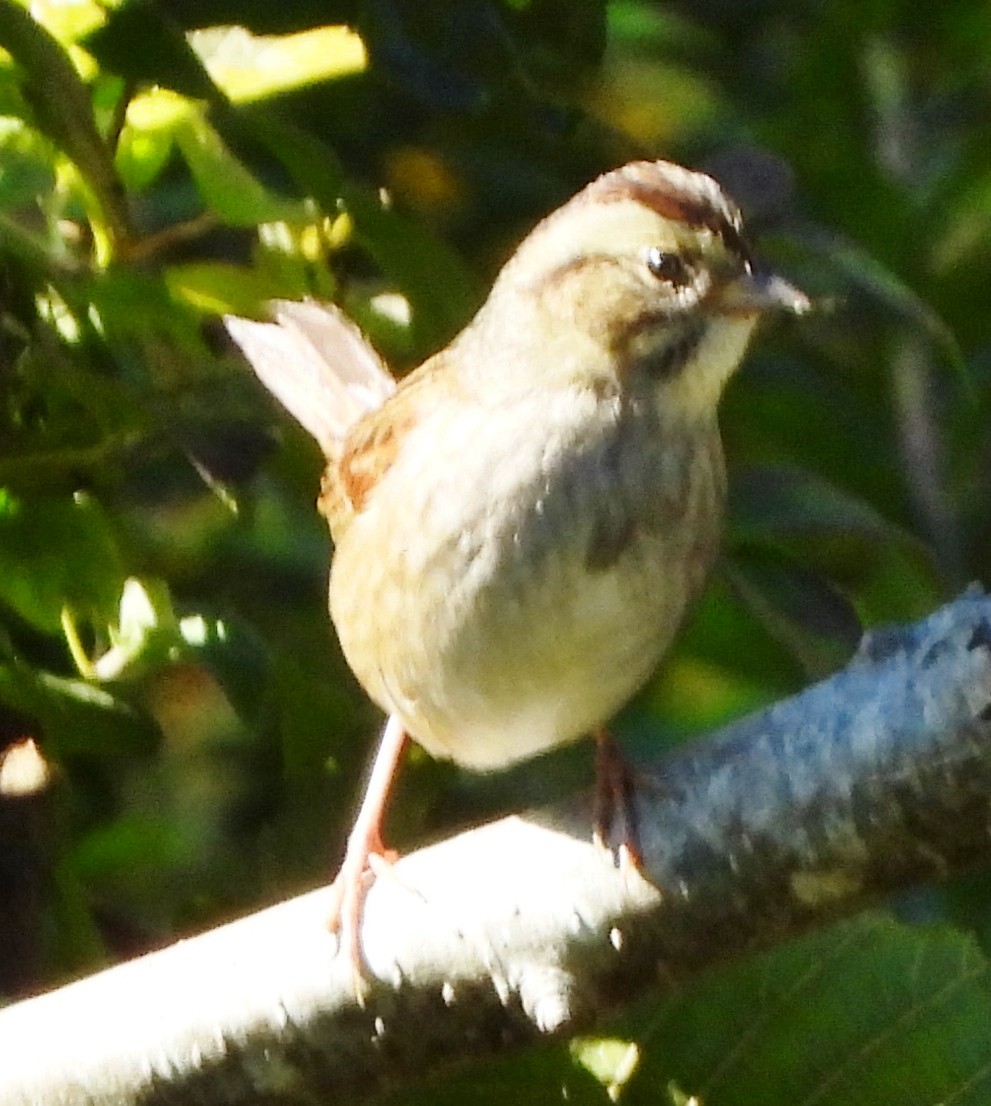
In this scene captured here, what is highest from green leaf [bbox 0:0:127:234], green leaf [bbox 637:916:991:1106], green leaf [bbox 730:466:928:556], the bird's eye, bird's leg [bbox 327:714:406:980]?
green leaf [bbox 0:0:127:234]

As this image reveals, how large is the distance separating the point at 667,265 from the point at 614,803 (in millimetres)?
376

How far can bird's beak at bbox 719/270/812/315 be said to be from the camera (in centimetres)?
132

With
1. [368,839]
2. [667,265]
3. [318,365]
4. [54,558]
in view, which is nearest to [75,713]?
[54,558]

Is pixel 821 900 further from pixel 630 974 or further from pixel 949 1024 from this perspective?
pixel 949 1024

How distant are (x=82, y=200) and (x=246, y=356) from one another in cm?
15

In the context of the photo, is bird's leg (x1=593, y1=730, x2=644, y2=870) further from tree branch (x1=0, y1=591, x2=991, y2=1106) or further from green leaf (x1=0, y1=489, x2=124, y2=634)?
green leaf (x1=0, y1=489, x2=124, y2=634)

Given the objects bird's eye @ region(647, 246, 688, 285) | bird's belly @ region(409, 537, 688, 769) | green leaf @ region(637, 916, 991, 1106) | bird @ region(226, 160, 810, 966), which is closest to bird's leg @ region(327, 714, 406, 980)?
bird @ region(226, 160, 810, 966)

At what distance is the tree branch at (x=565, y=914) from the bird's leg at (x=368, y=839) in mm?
20

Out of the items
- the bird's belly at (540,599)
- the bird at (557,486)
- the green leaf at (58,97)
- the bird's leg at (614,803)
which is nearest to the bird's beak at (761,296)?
the bird at (557,486)

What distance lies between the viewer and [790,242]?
55.0 inches

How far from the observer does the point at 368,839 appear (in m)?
1.45

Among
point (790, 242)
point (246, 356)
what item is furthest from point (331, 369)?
point (790, 242)

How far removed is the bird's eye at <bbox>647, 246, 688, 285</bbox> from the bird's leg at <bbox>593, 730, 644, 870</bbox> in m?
0.30

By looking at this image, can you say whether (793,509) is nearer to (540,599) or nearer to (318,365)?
(540,599)
